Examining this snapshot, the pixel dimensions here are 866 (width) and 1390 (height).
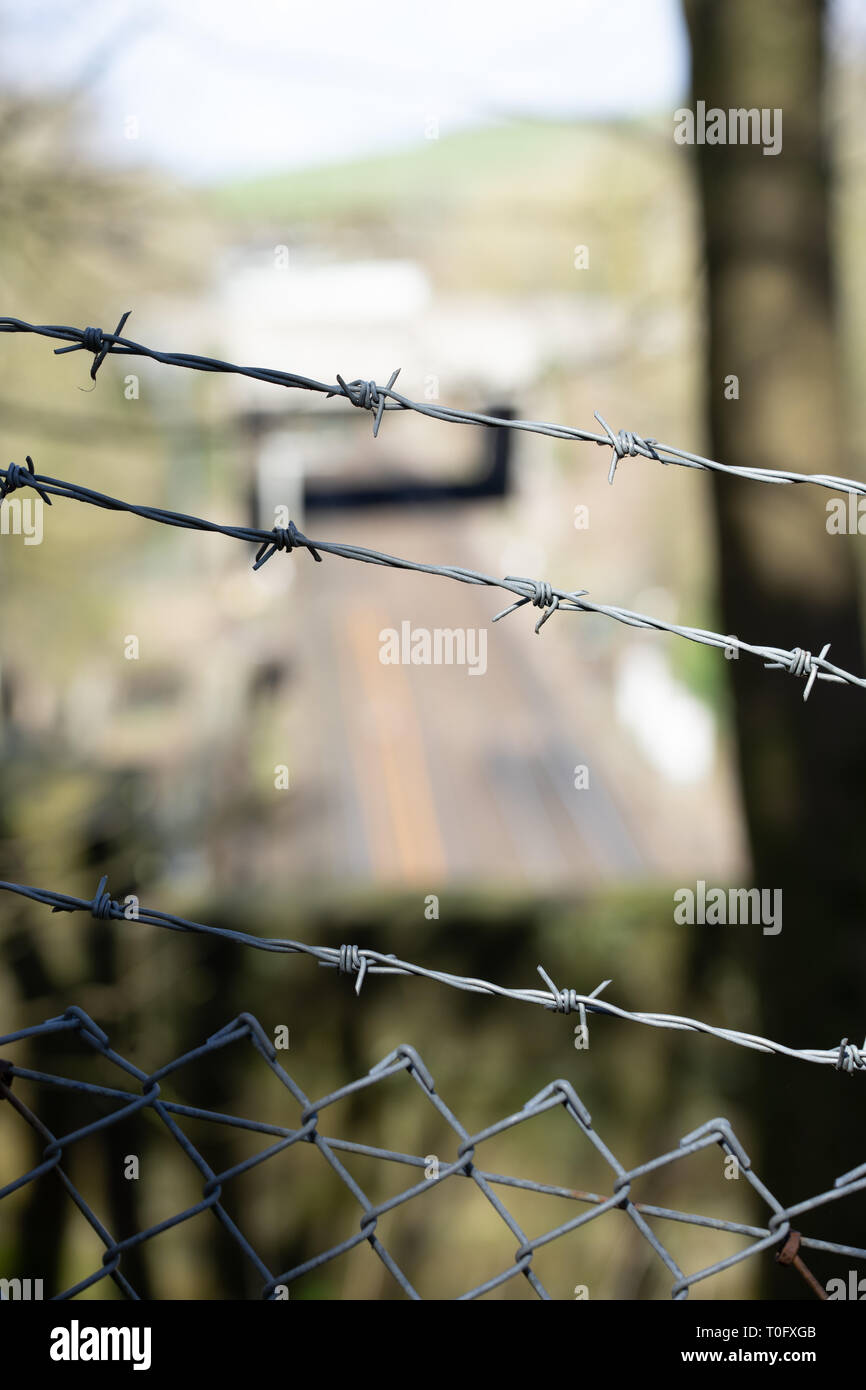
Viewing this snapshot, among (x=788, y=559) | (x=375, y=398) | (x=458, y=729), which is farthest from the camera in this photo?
(x=458, y=729)

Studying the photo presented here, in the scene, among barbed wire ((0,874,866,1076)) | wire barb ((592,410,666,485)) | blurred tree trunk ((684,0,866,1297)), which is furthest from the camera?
blurred tree trunk ((684,0,866,1297))

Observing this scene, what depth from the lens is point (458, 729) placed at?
1213 centimetres

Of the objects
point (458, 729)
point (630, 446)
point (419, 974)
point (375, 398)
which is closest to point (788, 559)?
point (630, 446)

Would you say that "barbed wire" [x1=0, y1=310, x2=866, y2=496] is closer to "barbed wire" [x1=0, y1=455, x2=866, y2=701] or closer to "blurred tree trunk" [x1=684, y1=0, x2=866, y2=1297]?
"barbed wire" [x1=0, y1=455, x2=866, y2=701]

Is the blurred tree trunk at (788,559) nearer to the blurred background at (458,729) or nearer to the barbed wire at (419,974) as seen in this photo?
the blurred background at (458,729)

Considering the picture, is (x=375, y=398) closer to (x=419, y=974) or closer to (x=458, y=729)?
(x=419, y=974)

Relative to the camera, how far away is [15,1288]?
3180 mm

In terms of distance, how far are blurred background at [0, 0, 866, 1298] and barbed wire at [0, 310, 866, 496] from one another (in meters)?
0.08

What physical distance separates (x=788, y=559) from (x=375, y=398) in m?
1.75

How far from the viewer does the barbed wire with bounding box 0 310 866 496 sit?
1106 mm

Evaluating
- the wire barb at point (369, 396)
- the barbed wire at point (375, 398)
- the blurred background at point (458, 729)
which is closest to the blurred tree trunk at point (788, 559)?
the blurred background at point (458, 729)

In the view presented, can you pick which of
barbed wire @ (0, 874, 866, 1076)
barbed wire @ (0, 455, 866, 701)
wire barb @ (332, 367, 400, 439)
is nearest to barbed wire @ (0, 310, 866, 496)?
wire barb @ (332, 367, 400, 439)

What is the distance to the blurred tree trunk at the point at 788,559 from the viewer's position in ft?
8.17
